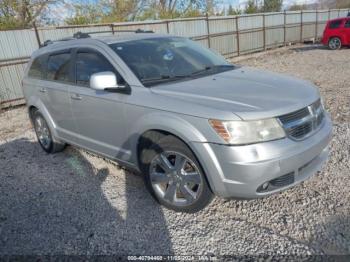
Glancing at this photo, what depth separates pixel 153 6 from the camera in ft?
71.1

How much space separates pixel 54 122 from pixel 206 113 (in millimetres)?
2812

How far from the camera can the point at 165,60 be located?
346 centimetres

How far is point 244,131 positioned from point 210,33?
525 inches

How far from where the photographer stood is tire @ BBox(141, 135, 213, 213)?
2781mm

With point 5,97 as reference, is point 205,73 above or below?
above

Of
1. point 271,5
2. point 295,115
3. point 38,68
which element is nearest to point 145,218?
point 295,115

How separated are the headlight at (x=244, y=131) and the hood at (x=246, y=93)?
59 mm

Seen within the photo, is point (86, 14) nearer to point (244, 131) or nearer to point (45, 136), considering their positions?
point (45, 136)

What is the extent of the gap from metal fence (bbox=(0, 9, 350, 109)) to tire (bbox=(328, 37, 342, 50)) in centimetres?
346

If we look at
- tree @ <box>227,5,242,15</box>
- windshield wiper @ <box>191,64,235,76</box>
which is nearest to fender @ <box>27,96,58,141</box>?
windshield wiper @ <box>191,64,235,76</box>

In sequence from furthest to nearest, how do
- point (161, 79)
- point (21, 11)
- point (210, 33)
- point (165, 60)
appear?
point (210, 33) → point (21, 11) → point (165, 60) → point (161, 79)

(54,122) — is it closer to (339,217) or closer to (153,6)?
(339,217)

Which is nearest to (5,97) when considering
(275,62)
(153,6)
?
(275,62)

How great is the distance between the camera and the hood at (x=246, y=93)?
250 cm
